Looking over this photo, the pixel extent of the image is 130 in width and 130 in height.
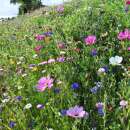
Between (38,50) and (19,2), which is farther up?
(38,50)

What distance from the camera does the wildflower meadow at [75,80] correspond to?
3918mm

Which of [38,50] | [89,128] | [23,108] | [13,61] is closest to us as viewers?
[89,128]

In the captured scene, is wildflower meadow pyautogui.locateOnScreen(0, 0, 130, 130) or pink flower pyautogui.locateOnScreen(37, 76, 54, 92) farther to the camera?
pink flower pyautogui.locateOnScreen(37, 76, 54, 92)

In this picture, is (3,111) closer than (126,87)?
No

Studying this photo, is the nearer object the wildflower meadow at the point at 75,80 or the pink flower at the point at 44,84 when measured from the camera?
the wildflower meadow at the point at 75,80

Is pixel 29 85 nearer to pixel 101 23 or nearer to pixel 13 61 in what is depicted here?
pixel 13 61

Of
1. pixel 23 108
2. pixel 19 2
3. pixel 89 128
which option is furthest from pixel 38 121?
pixel 19 2

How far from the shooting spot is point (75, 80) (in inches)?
193

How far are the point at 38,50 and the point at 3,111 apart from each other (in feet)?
4.88

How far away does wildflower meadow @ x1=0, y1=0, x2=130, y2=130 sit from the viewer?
12.9 feet

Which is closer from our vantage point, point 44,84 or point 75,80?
point 44,84

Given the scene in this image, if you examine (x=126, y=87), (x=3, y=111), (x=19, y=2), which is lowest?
(x=19, y=2)

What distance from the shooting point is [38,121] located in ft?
13.4

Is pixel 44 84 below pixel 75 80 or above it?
above
